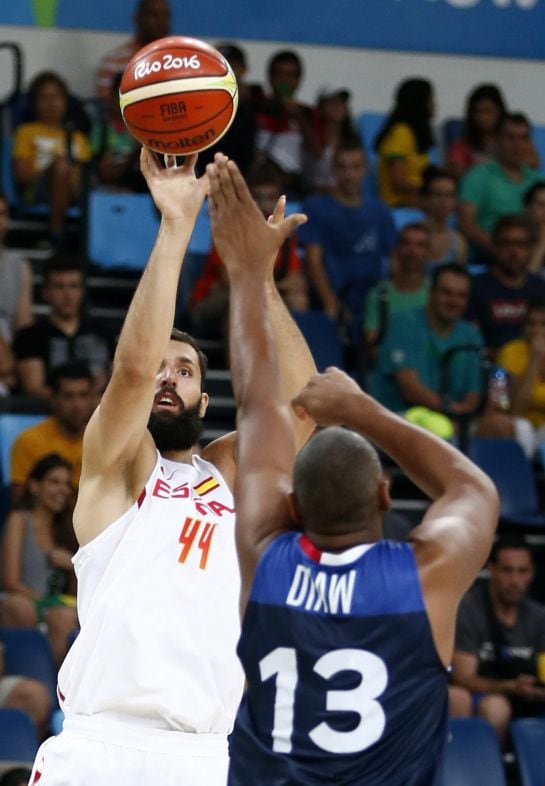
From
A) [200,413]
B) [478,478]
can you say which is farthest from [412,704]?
[200,413]

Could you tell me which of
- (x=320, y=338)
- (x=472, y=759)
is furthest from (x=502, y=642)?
(x=320, y=338)

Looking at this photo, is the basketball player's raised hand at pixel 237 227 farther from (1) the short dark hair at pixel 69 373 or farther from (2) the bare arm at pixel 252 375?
(1) the short dark hair at pixel 69 373

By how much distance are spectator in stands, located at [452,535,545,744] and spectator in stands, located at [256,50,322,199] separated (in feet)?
12.0

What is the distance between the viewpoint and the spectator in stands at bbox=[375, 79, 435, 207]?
11750 millimetres

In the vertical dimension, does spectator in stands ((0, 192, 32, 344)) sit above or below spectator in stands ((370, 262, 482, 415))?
above

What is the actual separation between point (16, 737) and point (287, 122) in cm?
557

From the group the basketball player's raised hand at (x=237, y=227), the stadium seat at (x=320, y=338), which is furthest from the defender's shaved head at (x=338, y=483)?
the stadium seat at (x=320, y=338)

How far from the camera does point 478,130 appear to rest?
1204 centimetres

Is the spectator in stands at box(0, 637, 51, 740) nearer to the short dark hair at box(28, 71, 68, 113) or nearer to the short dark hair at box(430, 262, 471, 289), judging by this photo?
the short dark hair at box(430, 262, 471, 289)

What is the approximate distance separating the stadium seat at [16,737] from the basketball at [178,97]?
302 cm

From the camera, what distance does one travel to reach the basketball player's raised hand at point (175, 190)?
4.64m

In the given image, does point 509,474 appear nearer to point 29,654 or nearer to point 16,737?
point 29,654

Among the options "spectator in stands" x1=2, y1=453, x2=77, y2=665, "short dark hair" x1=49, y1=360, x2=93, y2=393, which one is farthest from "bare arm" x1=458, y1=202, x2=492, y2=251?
"spectator in stands" x1=2, y1=453, x2=77, y2=665

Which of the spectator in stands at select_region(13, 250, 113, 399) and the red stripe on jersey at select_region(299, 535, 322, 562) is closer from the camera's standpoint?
the red stripe on jersey at select_region(299, 535, 322, 562)
